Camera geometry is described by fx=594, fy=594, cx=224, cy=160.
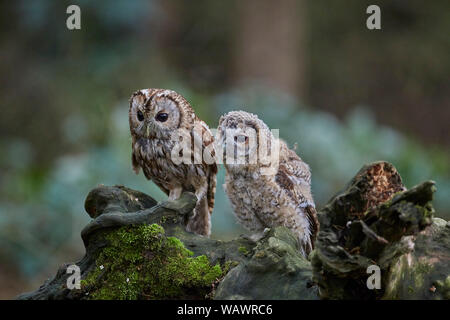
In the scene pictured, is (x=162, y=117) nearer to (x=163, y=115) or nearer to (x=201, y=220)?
(x=163, y=115)

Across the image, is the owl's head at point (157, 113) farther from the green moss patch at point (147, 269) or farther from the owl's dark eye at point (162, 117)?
the green moss patch at point (147, 269)

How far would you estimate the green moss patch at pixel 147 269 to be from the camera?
3.18m

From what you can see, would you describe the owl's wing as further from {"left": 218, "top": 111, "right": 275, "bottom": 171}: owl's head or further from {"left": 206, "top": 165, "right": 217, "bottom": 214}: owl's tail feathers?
{"left": 206, "top": 165, "right": 217, "bottom": 214}: owl's tail feathers

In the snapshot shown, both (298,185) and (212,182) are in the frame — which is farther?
(212,182)

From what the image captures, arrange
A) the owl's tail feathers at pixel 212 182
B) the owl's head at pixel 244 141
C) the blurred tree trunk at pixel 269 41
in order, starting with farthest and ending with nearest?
the blurred tree trunk at pixel 269 41, the owl's tail feathers at pixel 212 182, the owl's head at pixel 244 141

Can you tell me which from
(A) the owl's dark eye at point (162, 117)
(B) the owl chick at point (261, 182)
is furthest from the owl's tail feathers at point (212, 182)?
(A) the owl's dark eye at point (162, 117)

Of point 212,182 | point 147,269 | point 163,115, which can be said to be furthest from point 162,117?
point 147,269

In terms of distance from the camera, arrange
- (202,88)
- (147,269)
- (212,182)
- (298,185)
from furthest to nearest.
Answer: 1. (202,88)
2. (212,182)
3. (298,185)
4. (147,269)

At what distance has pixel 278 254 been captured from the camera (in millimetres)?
3020

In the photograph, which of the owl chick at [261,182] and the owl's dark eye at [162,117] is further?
the owl's dark eye at [162,117]

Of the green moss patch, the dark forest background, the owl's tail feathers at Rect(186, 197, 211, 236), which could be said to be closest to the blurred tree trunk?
the dark forest background

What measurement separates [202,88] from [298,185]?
7.45 metres

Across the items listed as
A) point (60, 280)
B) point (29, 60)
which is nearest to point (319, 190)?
point (60, 280)
